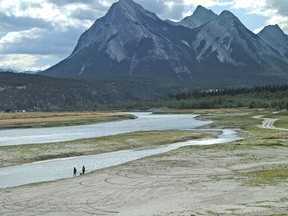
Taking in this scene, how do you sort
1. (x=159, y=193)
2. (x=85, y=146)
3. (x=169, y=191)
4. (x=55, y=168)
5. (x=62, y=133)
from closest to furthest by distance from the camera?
(x=159, y=193) → (x=169, y=191) → (x=55, y=168) → (x=85, y=146) → (x=62, y=133)

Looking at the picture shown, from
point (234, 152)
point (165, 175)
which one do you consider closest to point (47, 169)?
point (165, 175)

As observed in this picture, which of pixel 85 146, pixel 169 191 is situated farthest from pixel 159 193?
pixel 85 146

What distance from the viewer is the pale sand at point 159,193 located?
3488 centimetres

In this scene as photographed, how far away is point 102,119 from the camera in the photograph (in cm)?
18912

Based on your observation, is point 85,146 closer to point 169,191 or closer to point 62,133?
point 62,133

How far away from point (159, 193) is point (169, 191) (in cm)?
115

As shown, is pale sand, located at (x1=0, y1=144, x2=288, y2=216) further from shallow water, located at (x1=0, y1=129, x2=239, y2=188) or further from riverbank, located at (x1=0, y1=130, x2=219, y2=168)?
riverbank, located at (x1=0, y1=130, x2=219, y2=168)

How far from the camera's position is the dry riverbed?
35062 mm

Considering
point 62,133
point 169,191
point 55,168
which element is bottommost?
point 55,168

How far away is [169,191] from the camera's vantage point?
42281 mm

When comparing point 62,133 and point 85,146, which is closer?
point 85,146

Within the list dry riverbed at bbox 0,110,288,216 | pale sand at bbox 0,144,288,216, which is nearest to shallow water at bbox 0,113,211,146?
dry riverbed at bbox 0,110,288,216

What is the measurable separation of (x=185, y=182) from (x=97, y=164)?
2259cm

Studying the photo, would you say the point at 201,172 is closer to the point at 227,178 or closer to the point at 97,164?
the point at 227,178
